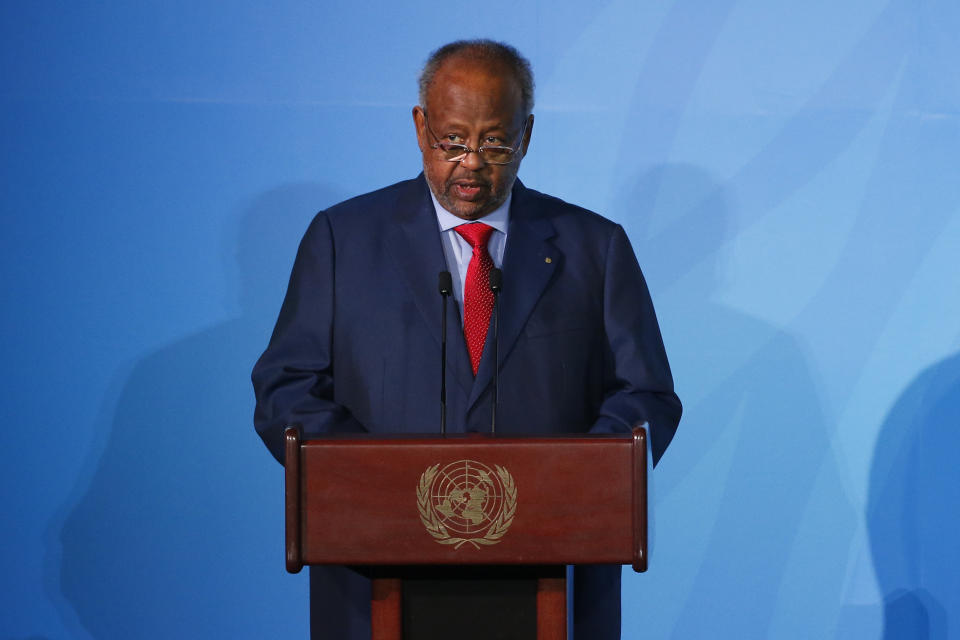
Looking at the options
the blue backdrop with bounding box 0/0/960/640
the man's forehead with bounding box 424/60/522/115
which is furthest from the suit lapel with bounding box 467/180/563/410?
the blue backdrop with bounding box 0/0/960/640

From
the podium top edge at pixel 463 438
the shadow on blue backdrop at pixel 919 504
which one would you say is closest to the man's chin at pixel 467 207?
the podium top edge at pixel 463 438

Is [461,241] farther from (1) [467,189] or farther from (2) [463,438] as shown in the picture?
(2) [463,438]

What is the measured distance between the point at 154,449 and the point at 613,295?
4.46 feet

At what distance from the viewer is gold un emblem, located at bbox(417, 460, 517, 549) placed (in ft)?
5.09

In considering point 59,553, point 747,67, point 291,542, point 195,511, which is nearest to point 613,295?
point 291,542

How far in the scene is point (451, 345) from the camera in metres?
2.03

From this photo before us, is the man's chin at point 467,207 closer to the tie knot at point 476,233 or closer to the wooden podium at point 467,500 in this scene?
the tie knot at point 476,233

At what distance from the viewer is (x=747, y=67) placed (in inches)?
118

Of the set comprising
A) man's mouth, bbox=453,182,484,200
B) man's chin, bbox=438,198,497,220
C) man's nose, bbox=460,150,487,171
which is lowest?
man's chin, bbox=438,198,497,220

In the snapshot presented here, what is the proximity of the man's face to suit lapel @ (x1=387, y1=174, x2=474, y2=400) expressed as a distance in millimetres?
70

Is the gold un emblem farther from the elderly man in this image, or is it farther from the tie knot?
the tie knot

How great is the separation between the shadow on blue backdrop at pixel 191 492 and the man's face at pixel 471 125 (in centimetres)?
92

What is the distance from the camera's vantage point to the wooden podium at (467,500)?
1555 mm

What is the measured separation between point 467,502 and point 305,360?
24.2 inches
